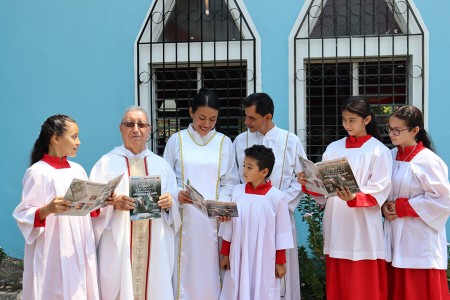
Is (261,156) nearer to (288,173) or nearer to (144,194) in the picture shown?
(288,173)

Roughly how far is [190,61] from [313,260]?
2592 millimetres

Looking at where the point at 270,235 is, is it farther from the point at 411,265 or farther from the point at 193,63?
the point at 193,63

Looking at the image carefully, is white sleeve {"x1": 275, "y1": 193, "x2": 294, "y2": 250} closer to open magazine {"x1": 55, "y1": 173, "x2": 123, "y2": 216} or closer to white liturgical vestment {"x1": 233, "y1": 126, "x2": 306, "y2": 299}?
white liturgical vestment {"x1": 233, "y1": 126, "x2": 306, "y2": 299}

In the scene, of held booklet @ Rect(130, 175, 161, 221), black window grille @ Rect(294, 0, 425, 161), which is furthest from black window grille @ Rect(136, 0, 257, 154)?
held booklet @ Rect(130, 175, 161, 221)

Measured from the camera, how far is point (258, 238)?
13.1 feet

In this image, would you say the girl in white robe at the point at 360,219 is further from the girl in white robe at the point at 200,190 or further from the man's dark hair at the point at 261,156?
the girl in white robe at the point at 200,190

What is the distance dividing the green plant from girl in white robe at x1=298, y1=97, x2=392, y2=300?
0.98 metres

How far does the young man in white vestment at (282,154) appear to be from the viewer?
4.30 m

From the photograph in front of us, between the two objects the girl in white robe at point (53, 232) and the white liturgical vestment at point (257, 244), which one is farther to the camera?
the white liturgical vestment at point (257, 244)

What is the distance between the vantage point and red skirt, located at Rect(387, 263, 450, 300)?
3760mm

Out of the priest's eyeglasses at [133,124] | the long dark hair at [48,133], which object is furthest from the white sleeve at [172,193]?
the long dark hair at [48,133]

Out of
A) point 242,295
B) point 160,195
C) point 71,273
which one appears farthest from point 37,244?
point 242,295

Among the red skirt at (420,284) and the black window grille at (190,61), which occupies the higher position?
the black window grille at (190,61)

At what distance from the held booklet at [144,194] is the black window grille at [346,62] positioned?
250cm
